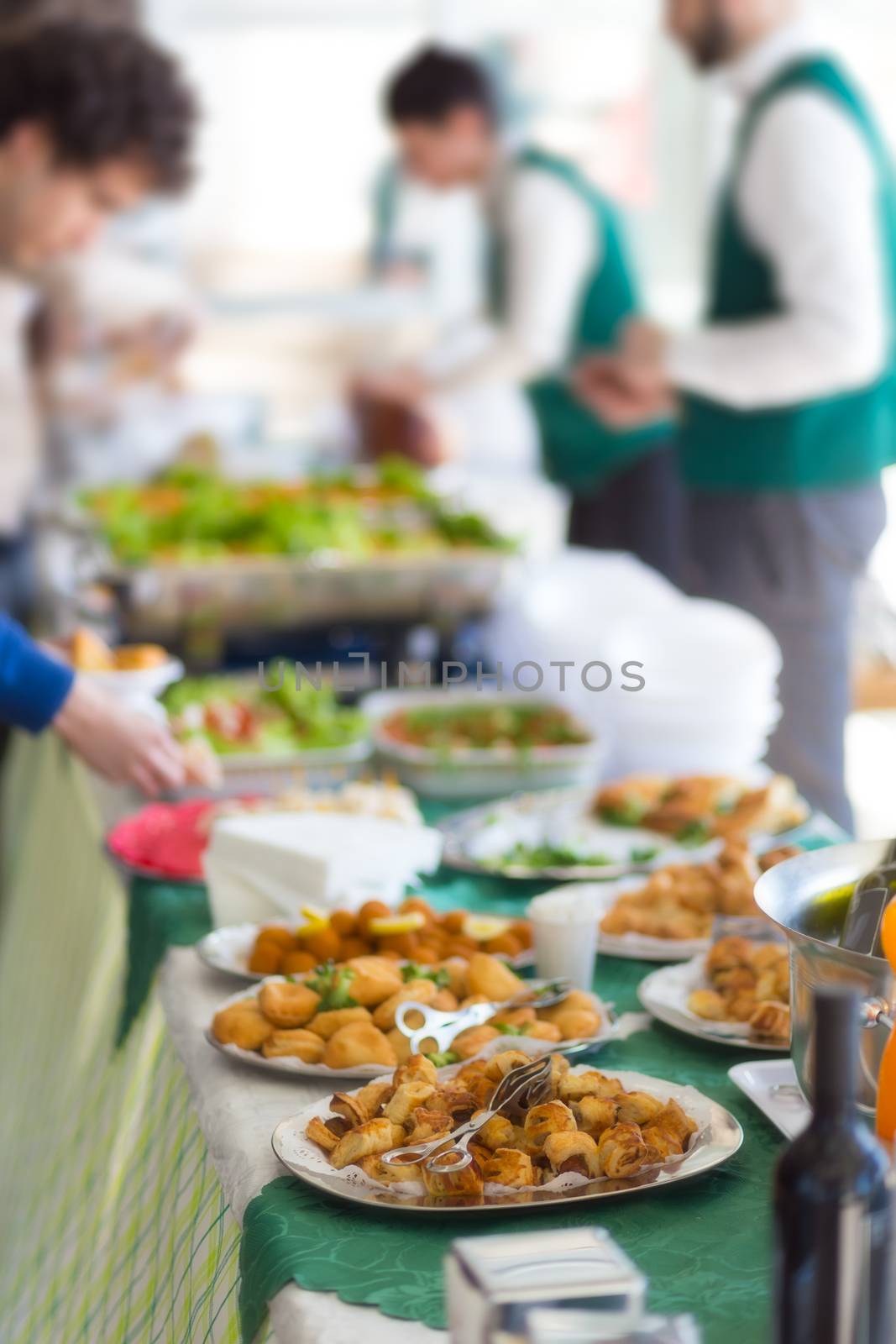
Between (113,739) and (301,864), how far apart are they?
350 millimetres

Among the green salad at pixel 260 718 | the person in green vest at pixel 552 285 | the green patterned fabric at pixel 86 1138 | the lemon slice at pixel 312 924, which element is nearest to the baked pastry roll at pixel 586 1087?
the green patterned fabric at pixel 86 1138

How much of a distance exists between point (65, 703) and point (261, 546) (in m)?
0.92

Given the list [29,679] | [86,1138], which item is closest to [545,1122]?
[86,1138]

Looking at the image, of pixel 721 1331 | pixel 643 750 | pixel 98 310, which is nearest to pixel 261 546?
pixel 643 750

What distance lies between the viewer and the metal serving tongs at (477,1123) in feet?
2.49

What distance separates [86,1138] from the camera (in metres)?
1.33

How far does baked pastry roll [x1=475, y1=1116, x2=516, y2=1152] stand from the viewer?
0.78 m

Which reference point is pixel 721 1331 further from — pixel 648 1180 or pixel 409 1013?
pixel 409 1013

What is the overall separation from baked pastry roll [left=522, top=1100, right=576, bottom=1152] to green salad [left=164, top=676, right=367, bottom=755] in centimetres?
92

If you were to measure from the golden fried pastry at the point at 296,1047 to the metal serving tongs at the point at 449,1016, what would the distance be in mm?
52

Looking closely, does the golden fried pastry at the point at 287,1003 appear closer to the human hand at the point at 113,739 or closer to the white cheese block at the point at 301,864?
the white cheese block at the point at 301,864

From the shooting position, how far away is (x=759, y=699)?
174 cm

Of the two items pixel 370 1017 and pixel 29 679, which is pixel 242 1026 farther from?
pixel 29 679

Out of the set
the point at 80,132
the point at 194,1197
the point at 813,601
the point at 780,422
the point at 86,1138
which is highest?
the point at 80,132
